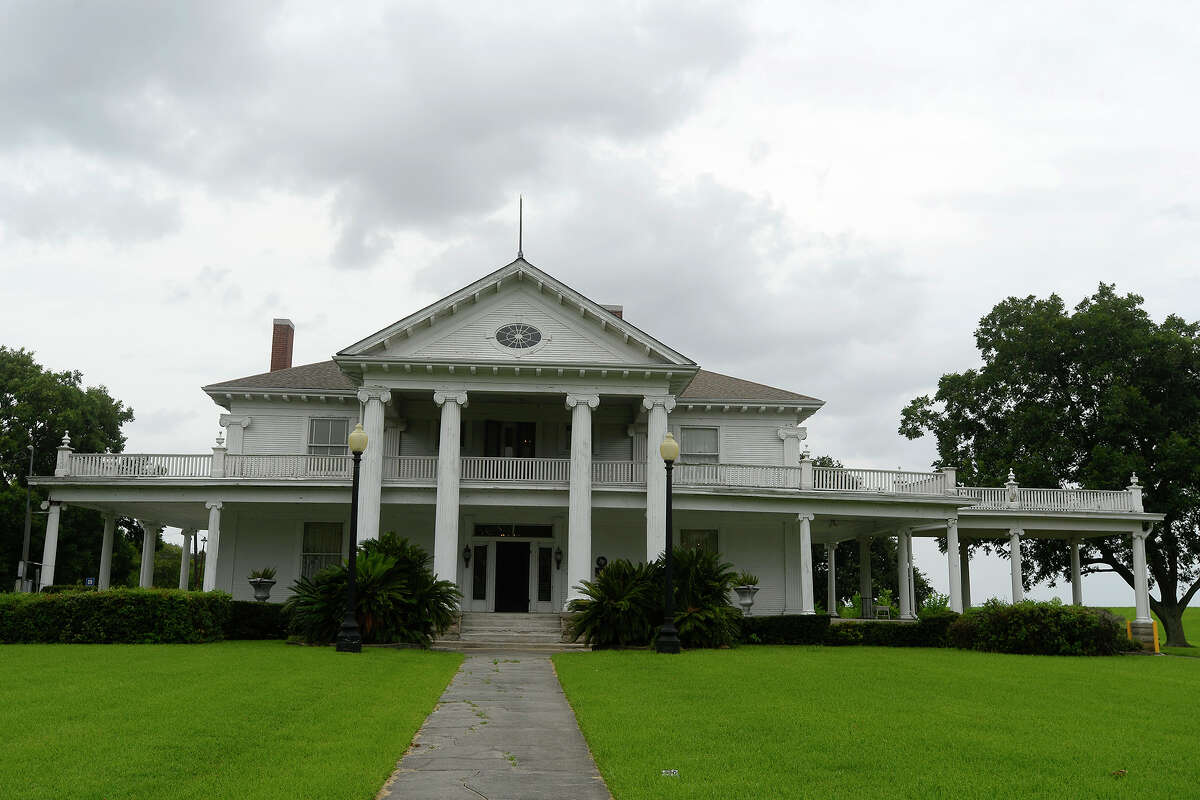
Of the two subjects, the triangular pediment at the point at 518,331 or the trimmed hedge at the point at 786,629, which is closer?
the trimmed hedge at the point at 786,629

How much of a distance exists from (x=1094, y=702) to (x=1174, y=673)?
26.7 ft

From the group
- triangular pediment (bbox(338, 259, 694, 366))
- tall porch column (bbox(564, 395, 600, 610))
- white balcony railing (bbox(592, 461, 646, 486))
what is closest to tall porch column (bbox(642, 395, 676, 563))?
triangular pediment (bbox(338, 259, 694, 366))

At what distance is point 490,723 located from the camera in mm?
10898

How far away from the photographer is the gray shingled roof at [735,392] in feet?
107

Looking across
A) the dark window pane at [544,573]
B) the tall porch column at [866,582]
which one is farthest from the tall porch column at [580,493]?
the tall porch column at [866,582]

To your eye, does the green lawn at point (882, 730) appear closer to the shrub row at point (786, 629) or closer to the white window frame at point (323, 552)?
the shrub row at point (786, 629)

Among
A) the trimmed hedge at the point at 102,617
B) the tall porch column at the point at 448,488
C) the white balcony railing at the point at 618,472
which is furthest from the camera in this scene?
the white balcony railing at the point at 618,472

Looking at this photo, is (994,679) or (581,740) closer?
(581,740)

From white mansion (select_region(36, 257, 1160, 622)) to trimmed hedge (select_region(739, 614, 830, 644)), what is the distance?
6.52ft

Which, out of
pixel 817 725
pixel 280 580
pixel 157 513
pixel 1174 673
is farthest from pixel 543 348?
pixel 817 725

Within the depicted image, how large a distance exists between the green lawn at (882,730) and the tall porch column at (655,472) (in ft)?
32.7

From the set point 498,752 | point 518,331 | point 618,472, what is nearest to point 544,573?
point 618,472

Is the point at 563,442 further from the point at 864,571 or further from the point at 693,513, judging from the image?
the point at 864,571

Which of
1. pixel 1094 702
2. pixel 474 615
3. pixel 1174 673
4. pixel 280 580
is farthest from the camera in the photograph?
pixel 280 580
